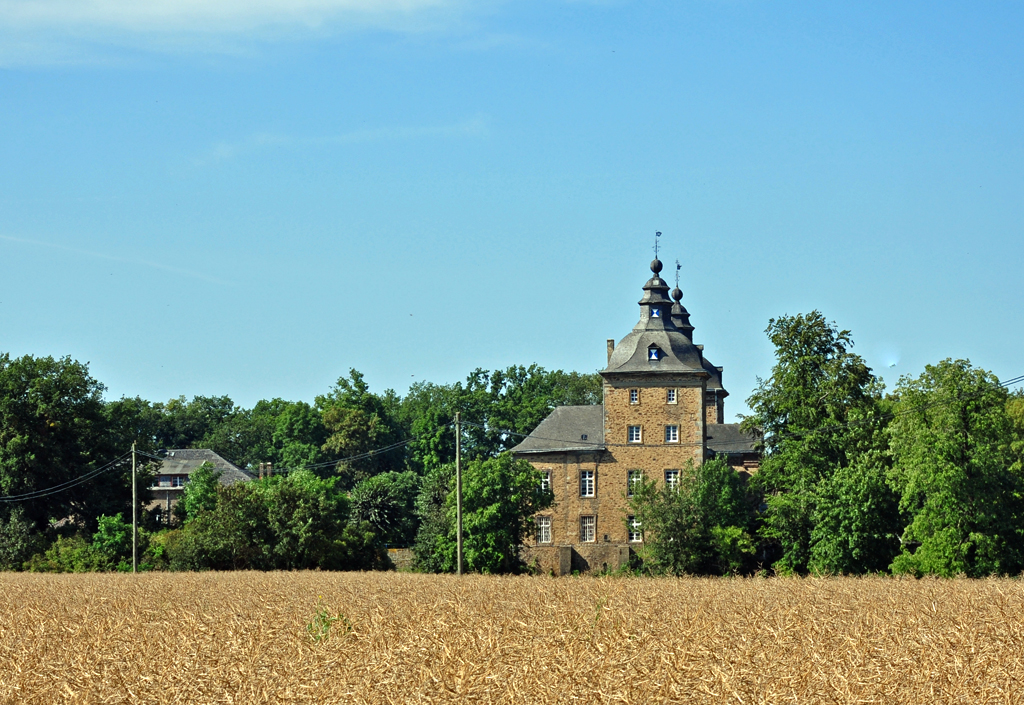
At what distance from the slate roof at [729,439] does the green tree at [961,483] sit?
86.0ft

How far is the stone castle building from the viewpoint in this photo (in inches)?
2295

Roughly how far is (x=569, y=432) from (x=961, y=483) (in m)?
26.1

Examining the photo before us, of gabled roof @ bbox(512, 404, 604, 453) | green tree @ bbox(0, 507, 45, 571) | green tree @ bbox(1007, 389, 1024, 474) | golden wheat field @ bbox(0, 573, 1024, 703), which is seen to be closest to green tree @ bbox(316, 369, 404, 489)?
gabled roof @ bbox(512, 404, 604, 453)

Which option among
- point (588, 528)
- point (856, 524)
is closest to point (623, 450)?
point (588, 528)

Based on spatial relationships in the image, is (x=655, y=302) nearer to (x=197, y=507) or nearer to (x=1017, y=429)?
(x=1017, y=429)

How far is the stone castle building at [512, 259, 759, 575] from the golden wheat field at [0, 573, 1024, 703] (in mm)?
43769

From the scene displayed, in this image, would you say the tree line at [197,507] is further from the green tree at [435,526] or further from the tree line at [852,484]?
the tree line at [852,484]

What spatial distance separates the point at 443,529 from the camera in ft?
168

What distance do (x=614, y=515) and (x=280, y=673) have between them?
52.9 m

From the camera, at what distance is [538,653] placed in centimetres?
894

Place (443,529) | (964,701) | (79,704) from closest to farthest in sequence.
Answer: (964,701), (79,704), (443,529)

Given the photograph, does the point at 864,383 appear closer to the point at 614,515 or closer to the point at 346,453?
the point at 614,515

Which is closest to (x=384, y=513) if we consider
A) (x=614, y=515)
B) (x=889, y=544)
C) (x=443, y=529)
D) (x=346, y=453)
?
(x=443, y=529)

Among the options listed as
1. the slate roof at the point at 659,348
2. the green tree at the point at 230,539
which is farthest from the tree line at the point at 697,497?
the slate roof at the point at 659,348
